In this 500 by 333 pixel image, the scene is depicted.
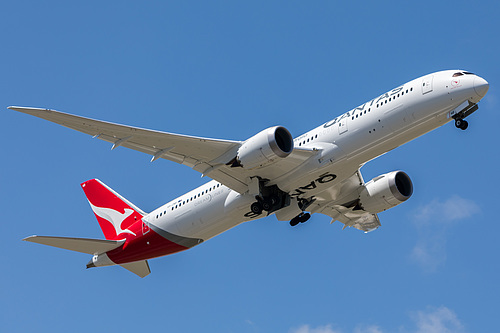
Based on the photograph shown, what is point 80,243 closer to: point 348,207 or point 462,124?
point 348,207

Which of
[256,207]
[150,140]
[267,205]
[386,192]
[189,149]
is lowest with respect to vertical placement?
[267,205]

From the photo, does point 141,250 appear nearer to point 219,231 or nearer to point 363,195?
point 219,231

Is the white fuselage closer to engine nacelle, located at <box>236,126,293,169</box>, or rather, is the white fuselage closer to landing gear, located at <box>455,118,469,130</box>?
landing gear, located at <box>455,118,469,130</box>

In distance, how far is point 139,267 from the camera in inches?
1521

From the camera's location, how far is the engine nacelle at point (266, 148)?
30.5m

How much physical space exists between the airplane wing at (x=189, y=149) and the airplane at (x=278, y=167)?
0.04 m

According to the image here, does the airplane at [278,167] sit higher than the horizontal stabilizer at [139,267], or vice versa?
the airplane at [278,167]

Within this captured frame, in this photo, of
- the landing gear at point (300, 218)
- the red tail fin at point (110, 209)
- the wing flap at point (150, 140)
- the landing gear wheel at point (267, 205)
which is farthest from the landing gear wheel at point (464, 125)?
the red tail fin at point (110, 209)

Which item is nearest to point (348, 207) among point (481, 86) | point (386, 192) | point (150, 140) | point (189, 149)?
point (386, 192)

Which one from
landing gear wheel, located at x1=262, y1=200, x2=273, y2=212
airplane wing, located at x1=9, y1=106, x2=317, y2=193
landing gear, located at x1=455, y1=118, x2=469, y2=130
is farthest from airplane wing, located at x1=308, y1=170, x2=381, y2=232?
landing gear, located at x1=455, y1=118, x2=469, y2=130

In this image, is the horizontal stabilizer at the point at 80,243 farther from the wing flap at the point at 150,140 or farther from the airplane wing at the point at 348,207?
the airplane wing at the point at 348,207

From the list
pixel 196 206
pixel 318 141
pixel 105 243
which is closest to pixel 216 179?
pixel 196 206

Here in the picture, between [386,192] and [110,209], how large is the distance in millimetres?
14895

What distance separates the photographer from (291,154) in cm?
3147
